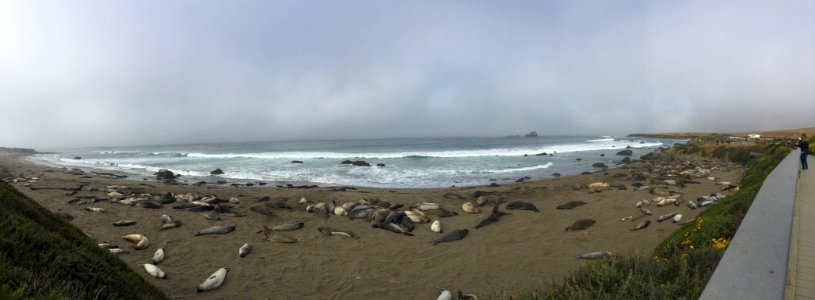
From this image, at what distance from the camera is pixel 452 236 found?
9.41 metres

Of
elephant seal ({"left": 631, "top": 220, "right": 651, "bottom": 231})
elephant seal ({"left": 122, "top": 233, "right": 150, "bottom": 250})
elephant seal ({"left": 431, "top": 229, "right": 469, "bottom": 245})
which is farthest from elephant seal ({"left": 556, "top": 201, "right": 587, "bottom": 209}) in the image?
elephant seal ({"left": 122, "top": 233, "right": 150, "bottom": 250})

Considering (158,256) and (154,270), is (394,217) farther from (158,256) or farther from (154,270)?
(154,270)

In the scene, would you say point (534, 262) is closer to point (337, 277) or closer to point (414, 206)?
point (337, 277)

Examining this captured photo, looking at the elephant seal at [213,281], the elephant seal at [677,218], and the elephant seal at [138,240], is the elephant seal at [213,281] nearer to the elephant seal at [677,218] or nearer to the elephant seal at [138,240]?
the elephant seal at [138,240]

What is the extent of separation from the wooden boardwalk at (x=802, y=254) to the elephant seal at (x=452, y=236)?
637 cm

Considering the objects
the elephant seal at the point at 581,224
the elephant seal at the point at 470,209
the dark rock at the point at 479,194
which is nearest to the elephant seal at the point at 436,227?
the elephant seal at the point at 470,209

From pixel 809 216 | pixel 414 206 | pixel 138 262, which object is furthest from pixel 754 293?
pixel 414 206

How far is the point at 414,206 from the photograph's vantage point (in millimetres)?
12984

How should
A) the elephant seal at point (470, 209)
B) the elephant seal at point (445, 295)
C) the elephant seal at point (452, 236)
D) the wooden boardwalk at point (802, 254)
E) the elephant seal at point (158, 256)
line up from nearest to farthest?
the wooden boardwalk at point (802, 254) → the elephant seal at point (445, 295) → the elephant seal at point (158, 256) → the elephant seal at point (452, 236) → the elephant seal at point (470, 209)

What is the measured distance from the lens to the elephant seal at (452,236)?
30.1 ft

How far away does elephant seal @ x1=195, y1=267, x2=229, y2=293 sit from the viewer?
19.9ft

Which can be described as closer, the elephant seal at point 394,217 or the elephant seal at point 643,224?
the elephant seal at point 643,224

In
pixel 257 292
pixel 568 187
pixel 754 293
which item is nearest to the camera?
pixel 754 293

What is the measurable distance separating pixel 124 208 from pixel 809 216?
17.5 m
